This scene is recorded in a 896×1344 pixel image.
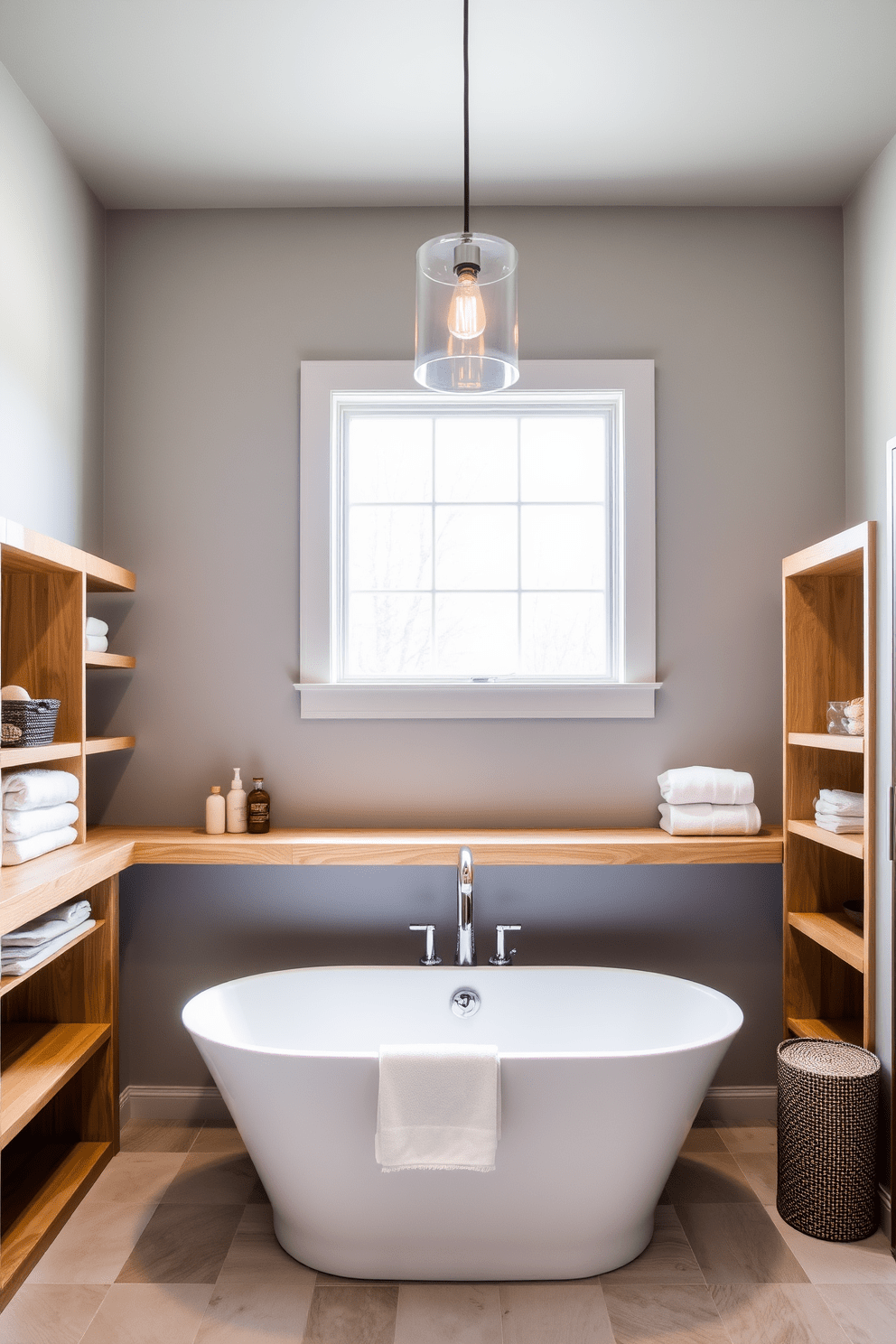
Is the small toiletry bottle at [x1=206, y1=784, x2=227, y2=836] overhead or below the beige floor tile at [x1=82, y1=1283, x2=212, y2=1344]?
overhead

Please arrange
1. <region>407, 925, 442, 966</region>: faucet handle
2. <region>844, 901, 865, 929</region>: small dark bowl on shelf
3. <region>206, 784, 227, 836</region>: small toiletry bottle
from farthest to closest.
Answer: <region>206, 784, 227, 836</region>: small toiletry bottle → <region>407, 925, 442, 966</region>: faucet handle → <region>844, 901, 865, 929</region>: small dark bowl on shelf

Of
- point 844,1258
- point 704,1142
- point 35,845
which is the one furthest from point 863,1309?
point 35,845

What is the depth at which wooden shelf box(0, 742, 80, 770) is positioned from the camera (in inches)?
79.4

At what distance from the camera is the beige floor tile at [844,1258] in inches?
80.2

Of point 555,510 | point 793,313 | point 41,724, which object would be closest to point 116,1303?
point 41,724

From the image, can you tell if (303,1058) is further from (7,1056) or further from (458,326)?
(458,326)

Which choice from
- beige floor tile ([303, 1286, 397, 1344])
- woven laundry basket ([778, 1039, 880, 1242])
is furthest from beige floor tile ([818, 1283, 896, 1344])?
beige floor tile ([303, 1286, 397, 1344])

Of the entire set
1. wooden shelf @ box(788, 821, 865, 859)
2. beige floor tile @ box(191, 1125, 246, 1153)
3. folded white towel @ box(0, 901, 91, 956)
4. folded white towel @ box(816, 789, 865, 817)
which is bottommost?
beige floor tile @ box(191, 1125, 246, 1153)

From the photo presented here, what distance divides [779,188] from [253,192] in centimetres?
161

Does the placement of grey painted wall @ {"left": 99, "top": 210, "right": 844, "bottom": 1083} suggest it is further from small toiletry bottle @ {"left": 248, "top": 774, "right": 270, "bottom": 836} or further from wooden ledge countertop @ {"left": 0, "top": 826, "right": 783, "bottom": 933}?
→ wooden ledge countertop @ {"left": 0, "top": 826, "right": 783, "bottom": 933}

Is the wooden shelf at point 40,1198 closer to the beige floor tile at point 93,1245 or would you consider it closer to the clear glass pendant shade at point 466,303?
the beige floor tile at point 93,1245

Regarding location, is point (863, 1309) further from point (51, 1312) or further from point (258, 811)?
point (258, 811)

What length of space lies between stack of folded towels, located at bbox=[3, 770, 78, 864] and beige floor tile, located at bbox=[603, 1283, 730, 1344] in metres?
1.66

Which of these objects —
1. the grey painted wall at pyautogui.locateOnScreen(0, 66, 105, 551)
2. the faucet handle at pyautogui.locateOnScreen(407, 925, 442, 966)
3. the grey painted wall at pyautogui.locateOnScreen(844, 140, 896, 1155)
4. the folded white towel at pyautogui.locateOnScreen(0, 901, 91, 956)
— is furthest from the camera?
the faucet handle at pyautogui.locateOnScreen(407, 925, 442, 966)
